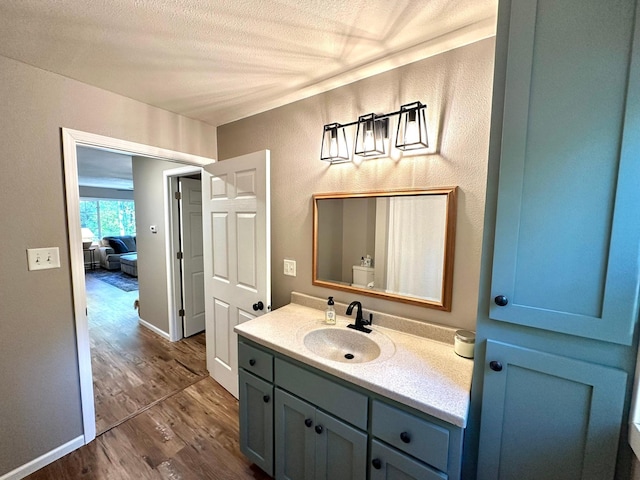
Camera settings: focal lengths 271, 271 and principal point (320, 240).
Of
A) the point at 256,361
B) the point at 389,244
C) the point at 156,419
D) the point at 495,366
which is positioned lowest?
the point at 156,419

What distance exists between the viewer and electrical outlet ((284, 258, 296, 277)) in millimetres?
2014

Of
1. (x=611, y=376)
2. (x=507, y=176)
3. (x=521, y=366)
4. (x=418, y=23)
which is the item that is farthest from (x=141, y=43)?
(x=611, y=376)

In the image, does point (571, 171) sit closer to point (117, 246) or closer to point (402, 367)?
point (402, 367)

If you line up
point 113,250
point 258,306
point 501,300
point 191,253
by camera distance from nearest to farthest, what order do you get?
point 501,300 → point 258,306 → point 191,253 → point 113,250

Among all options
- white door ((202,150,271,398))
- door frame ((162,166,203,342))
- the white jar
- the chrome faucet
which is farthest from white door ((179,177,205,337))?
the white jar

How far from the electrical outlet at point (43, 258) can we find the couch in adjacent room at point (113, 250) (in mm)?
6622

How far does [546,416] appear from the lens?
915mm

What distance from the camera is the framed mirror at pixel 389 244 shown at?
1.39 metres

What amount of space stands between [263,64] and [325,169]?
0.68 metres

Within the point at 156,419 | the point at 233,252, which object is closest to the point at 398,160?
the point at 233,252

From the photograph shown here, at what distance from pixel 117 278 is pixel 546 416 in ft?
25.2

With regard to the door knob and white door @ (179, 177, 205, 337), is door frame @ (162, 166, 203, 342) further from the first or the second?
the door knob

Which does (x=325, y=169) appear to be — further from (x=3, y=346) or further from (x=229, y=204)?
(x=3, y=346)

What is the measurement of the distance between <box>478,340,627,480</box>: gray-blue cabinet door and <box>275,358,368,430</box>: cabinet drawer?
46 cm
